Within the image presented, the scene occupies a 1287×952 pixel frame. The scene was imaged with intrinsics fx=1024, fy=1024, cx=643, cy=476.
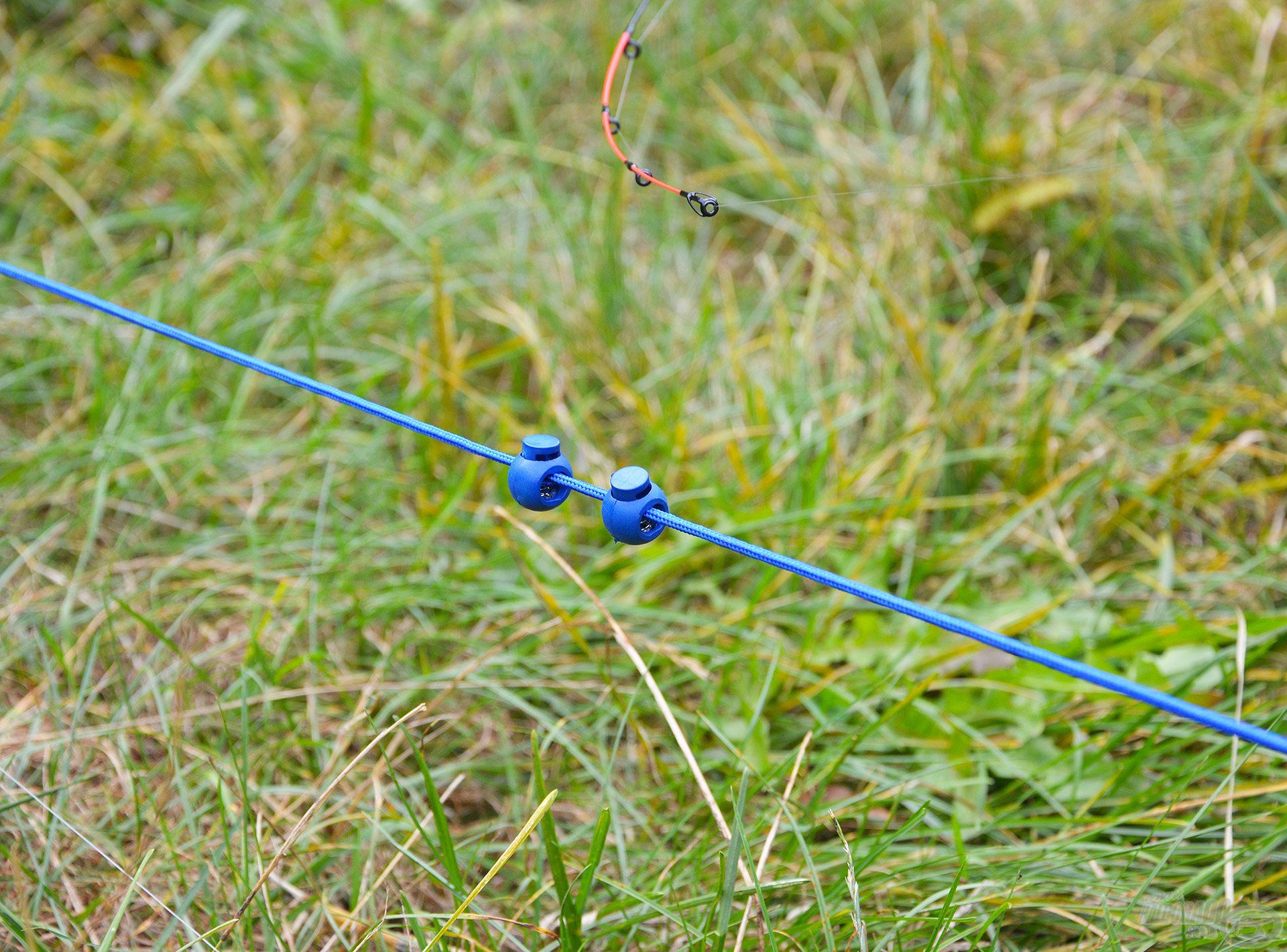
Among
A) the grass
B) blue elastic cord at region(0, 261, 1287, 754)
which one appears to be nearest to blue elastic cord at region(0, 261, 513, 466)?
blue elastic cord at region(0, 261, 1287, 754)

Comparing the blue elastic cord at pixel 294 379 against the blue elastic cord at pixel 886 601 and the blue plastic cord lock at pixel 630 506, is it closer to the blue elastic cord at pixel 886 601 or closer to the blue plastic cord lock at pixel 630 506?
the blue elastic cord at pixel 886 601

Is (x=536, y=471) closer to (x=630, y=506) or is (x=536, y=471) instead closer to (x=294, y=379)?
(x=630, y=506)

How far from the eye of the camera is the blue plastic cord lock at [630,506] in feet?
3.22

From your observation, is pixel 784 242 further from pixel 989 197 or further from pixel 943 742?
pixel 943 742

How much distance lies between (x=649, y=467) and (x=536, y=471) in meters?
0.99

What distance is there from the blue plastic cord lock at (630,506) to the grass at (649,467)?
1.05ft

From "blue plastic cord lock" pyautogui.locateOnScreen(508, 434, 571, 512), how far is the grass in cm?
31

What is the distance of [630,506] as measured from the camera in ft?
3.22

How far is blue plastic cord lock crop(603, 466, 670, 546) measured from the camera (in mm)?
982

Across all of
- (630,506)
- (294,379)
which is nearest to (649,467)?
(294,379)

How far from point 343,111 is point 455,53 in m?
0.43

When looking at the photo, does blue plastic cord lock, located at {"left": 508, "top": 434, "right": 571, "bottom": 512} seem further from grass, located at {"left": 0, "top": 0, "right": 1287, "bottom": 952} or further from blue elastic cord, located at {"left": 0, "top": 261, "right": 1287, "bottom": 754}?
grass, located at {"left": 0, "top": 0, "right": 1287, "bottom": 952}

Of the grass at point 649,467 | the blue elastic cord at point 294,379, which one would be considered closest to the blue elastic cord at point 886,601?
the blue elastic cord at point 294,379

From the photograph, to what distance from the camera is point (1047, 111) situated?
2.71 metres
